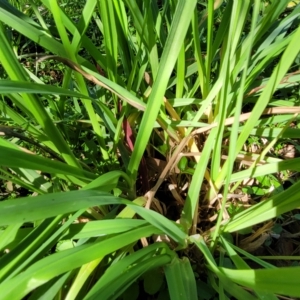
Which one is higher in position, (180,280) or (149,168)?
(149,168)

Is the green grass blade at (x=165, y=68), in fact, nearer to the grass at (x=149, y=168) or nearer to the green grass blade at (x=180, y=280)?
the grass at (x=149, y=168)

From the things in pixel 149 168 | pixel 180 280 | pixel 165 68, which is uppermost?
pixel 165 68

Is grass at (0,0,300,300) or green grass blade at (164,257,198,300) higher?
grass at (0,0,300,300)

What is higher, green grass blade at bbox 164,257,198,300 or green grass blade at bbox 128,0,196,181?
green grass blade at bbox 128,0,196,181

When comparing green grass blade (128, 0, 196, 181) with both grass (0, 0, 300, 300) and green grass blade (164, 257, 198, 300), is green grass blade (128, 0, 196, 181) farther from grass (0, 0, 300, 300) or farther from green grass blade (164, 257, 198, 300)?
green grass blade (164, 257, 198, 300)

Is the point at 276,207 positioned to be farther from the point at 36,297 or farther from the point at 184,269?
the point at 36,297

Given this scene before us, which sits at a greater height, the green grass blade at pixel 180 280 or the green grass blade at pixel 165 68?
the green grass blade at pixel 165 68

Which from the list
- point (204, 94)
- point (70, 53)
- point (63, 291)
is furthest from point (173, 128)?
point (63, 291)

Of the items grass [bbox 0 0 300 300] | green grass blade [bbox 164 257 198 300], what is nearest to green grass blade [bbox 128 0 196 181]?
grass [bbox 0 0 300 300]

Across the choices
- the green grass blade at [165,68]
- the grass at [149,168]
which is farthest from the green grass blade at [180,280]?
the green grass blade at [165,68]
